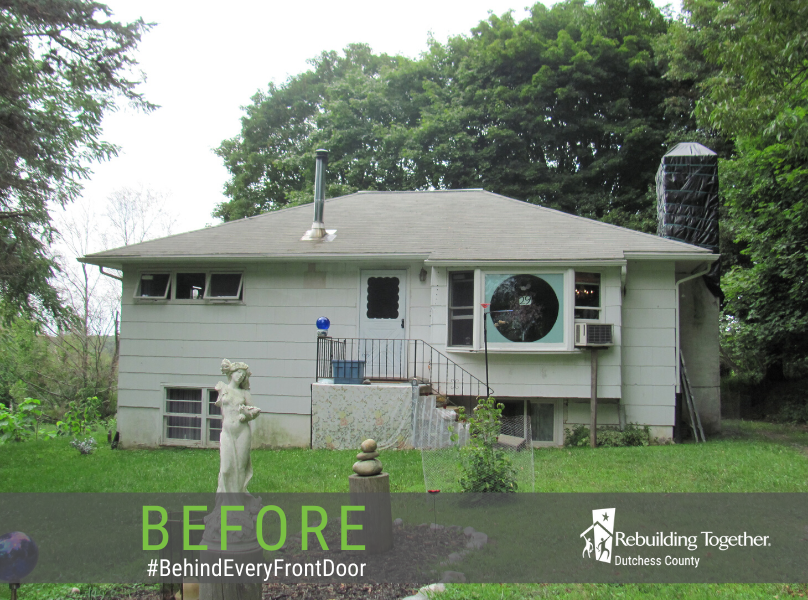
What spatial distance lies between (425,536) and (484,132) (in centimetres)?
1988

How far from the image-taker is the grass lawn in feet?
23.1

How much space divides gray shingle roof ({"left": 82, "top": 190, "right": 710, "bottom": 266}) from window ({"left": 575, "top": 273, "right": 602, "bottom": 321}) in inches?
16.2

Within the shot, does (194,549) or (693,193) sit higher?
(693,193)

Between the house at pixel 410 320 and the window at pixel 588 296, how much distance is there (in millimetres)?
24

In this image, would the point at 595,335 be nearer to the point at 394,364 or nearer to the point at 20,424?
the point at 394,364

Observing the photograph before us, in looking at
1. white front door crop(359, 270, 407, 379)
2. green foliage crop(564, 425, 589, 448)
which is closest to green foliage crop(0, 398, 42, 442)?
white front door crop(359, 270, 407, 379)

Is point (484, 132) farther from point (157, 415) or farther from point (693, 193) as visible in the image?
point (157, 415)

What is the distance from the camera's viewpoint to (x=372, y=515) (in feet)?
16.3

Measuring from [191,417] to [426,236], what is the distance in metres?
5.65

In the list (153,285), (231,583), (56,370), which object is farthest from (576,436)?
(56,370)

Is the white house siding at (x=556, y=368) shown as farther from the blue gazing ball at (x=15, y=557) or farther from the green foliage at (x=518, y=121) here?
the green foliage at (x=518, y=121)

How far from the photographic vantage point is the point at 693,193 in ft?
40.1

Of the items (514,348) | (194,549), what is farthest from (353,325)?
(194,549)

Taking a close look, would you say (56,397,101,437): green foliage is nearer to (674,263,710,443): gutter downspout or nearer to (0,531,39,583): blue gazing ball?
(0,531,39,583): blue gazing ball
